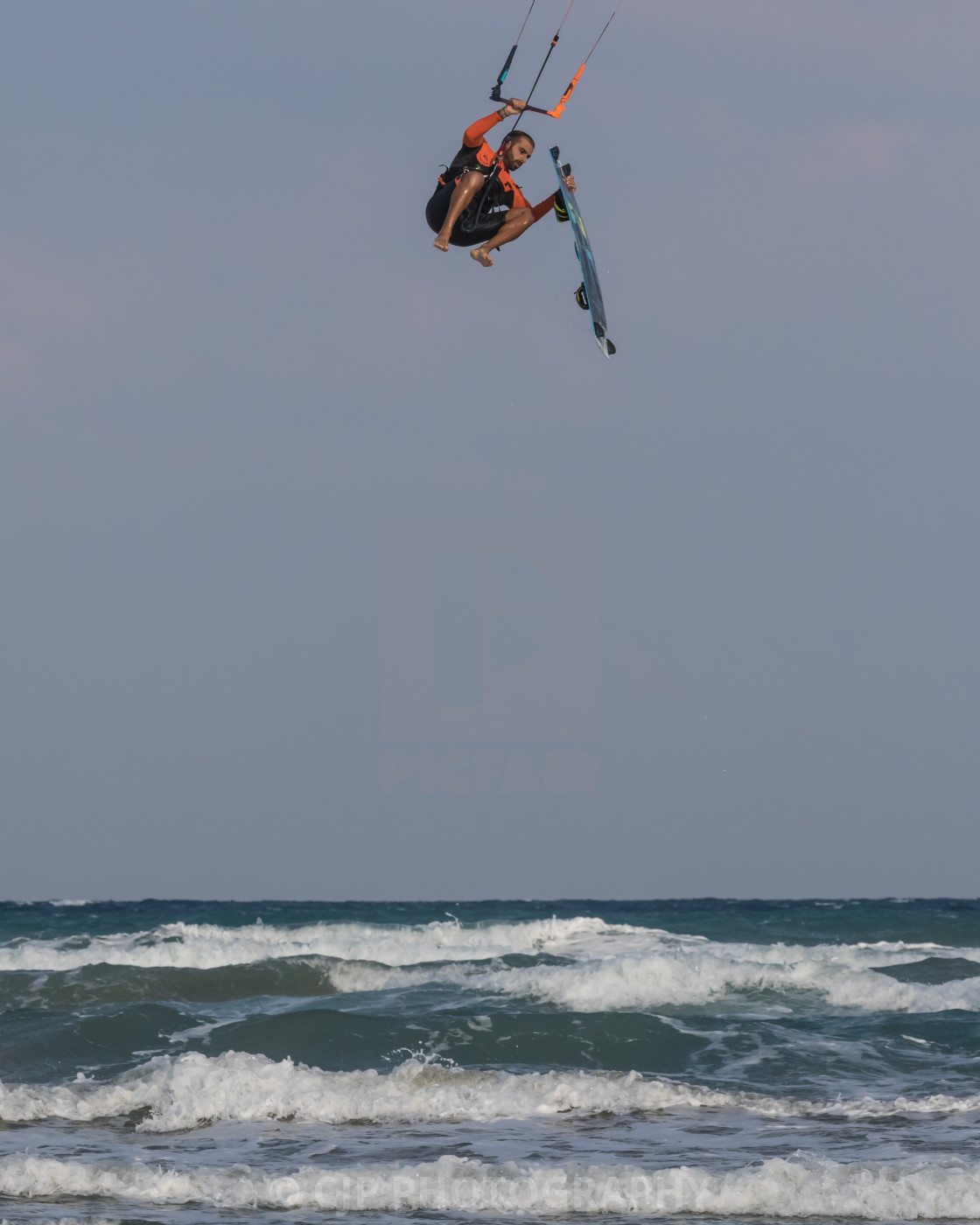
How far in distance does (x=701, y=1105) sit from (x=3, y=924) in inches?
1228

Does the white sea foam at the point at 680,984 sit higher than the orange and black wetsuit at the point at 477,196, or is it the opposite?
the orange and black wetsuit at the point at 477,196

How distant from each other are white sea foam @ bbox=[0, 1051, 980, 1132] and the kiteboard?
22.1 feet

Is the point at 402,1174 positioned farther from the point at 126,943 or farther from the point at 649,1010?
the point at 126,943

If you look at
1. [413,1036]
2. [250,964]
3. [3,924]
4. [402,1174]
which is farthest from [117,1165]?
[3,924]

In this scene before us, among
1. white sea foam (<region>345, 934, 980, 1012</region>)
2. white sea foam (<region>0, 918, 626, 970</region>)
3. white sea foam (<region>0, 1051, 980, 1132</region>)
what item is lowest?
white sea foam (<region>0, 1051, 980, 1132</region>)

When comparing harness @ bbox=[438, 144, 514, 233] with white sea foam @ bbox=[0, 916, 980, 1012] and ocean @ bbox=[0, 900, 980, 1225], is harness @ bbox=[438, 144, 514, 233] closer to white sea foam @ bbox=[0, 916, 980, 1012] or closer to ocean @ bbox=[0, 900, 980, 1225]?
ocean @ bbox=[0, 900, 980, 1225]

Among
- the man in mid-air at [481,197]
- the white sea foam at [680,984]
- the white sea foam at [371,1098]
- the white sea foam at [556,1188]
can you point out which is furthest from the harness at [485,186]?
the white sea foam at [680,984]

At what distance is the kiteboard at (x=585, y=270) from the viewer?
9.79m

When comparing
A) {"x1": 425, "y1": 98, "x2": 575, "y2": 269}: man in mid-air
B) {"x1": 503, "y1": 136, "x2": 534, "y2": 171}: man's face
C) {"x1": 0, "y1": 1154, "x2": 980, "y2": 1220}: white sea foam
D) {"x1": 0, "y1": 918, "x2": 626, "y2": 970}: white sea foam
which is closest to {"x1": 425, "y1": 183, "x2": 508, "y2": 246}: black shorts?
{"x1": 425, "y1": 98, "x2": 575, "y2": 269}: man in mid-air

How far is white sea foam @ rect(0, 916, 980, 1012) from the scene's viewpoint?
60.1ft

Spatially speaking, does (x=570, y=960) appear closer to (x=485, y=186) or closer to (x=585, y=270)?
(x=585, y=270)

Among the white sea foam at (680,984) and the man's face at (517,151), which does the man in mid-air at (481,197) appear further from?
the white sea foam at (680,984)

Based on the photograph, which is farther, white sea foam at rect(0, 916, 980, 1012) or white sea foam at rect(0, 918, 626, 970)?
white sea foam at rect(0, 918, 626, 970)

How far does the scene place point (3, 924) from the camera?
37.9 m
